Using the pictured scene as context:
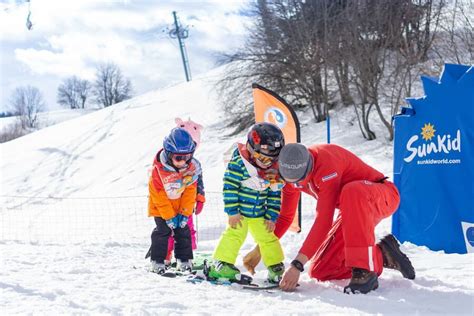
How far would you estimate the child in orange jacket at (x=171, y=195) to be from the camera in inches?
185

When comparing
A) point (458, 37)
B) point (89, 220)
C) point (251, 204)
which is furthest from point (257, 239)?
point (458, 37)

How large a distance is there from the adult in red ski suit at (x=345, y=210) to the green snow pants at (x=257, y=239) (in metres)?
0.40

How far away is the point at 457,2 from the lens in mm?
11672

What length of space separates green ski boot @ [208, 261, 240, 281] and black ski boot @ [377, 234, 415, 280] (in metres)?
1.12

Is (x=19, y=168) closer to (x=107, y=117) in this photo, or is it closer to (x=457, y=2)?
(x=107, y=117)

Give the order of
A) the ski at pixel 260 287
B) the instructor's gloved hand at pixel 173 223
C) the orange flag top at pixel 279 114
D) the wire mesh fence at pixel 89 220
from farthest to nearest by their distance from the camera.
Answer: the wire mesh fence at pixel 89 220
the orange flag top at pixel 279 114
the instructor's gloved hand at pixel 173 223
the ski at pixel 260 287

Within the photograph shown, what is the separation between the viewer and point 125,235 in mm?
9344

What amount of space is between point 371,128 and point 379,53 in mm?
2006

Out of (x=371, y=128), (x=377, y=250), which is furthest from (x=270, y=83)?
(x=377, y=250)

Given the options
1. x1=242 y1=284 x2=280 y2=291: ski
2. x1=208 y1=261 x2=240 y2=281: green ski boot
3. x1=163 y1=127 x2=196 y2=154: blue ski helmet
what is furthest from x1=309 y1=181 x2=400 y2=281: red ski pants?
x1=163 y1=127 x2=196 y2=154: blue ski helmet

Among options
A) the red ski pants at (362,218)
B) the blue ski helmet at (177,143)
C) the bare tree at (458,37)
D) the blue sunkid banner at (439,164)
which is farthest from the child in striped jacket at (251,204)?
the bare tree at (458,37)

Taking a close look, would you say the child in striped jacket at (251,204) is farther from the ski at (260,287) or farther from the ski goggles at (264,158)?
the ski at (260,287)

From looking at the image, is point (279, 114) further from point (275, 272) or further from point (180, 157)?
point (275, 272)

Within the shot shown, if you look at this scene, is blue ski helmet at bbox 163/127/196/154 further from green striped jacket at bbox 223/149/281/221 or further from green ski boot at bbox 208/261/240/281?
green ski boot at bbox 208/261/240/281
